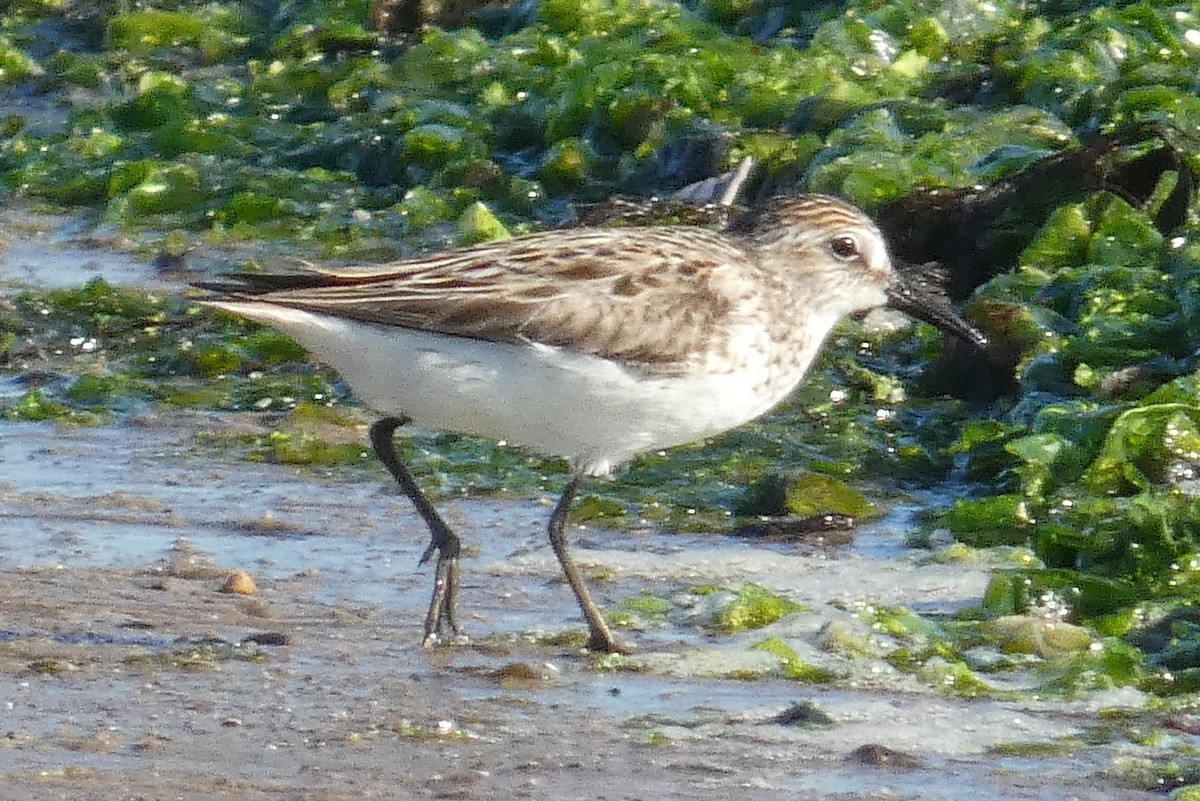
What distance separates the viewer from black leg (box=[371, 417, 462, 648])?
529cm

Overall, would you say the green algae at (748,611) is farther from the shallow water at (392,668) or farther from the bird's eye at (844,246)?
the bird's eye at (844,246)

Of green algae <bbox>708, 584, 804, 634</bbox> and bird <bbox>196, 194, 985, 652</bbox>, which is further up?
bird <bbox>196, 194, 985, 652</bbox>

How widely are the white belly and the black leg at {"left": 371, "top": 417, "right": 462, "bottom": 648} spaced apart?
0.29 m

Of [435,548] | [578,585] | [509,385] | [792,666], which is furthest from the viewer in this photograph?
[435,548]

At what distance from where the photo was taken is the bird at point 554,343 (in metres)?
5.32

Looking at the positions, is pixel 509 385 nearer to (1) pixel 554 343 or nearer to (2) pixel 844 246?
(1) pixel 554 343

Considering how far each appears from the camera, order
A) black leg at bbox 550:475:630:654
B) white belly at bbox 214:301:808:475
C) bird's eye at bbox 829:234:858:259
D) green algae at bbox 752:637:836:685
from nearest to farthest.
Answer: green algae at bbox 752:637:836:685 < black leg at bbox 550:475:630:654 < white belly at bbox 214:301:808:475 < bird's eye at bbox 829:234:858:259

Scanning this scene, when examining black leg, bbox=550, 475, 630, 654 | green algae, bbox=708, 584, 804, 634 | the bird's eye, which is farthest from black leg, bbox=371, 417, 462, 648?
→ the bird's eye

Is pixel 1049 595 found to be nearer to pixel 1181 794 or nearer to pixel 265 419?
pixel 1181 794

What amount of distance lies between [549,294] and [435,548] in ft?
2.37

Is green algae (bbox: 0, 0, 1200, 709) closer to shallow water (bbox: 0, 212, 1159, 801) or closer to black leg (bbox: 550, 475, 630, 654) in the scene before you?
shallow water (bbox: 0, 212, 1159, 801)

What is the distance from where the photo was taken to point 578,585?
5.42m

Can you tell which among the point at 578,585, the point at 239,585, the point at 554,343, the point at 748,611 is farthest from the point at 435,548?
the point at 748,611

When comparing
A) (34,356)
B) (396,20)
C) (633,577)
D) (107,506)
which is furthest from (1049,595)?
(396,20)
